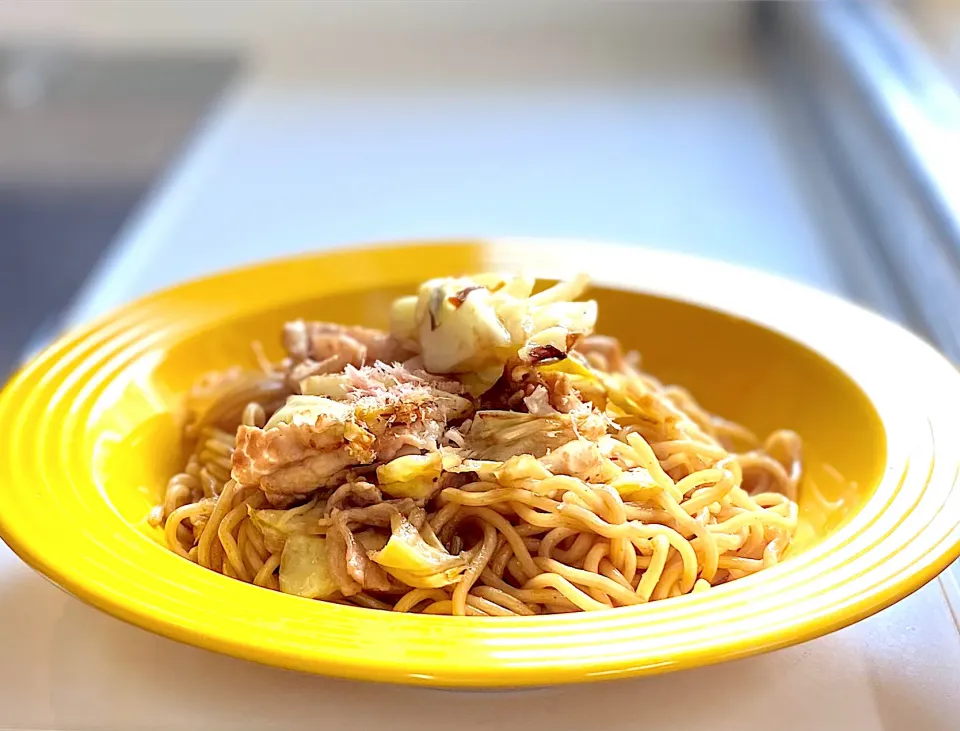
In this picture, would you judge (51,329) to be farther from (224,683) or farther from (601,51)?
(601,51)

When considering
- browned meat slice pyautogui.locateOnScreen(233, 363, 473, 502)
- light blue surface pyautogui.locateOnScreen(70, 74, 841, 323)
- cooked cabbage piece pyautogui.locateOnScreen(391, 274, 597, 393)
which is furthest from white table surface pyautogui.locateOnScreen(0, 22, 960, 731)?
cooked cabbage piece pyautogui.locateOnScreen(391, 274, 597, 393)

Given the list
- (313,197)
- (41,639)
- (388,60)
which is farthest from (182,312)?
(388,60)

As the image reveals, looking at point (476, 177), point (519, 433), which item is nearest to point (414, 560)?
point (519, 433)

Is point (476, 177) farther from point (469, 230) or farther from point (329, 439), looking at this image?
point (329, 439)

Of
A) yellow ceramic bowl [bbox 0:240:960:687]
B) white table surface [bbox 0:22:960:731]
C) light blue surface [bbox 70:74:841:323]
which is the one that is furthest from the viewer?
light blue surface [bbox 70:74:841:323]

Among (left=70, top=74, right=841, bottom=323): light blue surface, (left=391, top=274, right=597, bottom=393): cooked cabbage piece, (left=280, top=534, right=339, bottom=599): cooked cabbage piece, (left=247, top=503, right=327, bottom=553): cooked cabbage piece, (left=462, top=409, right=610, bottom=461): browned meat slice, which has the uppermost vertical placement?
(left=70, top=74, right=841, bottom=323): light blue surface

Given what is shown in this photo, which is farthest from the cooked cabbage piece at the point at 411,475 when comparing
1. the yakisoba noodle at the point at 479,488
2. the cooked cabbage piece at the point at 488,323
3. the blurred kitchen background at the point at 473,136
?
the blurred kitchen background at the point at 473,136

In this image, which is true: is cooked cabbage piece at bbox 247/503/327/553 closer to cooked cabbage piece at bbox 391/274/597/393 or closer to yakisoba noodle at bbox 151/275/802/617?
yakisoba noodle at bbox 151/275/802/617
